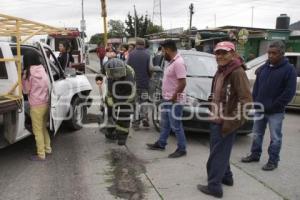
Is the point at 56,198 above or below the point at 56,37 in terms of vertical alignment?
below

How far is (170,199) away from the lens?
4.55 meters

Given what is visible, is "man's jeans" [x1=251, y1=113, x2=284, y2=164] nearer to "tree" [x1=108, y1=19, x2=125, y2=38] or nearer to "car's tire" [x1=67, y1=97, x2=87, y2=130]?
"car's tire" [x1=67, y1=97, x2=87, y2=130]

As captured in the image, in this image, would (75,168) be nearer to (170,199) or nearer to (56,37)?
(170,199)

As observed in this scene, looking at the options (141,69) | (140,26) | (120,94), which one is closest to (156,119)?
(141,69)

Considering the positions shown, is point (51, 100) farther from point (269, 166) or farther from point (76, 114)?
point (269, 166)

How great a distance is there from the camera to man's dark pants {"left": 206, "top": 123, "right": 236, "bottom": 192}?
177 inches

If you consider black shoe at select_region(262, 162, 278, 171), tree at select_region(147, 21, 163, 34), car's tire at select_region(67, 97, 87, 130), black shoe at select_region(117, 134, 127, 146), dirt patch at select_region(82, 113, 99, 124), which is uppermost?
tree at select_region(147, 21, 163, 34)

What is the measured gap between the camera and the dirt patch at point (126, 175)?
4742mm

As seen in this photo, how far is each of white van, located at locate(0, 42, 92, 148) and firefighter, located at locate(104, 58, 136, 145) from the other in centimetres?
84

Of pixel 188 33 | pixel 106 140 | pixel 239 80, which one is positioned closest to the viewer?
pixel 239 80

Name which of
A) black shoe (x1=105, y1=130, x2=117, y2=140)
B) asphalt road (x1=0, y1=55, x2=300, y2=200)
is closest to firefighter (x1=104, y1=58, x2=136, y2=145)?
black shoe (x1=105, y1=130, x2=117, y2=140)

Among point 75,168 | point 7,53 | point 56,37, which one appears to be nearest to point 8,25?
point 7,53

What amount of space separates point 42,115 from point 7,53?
0.98 metres

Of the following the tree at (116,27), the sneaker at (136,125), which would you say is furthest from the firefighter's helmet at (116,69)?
the tree at (116,27)
